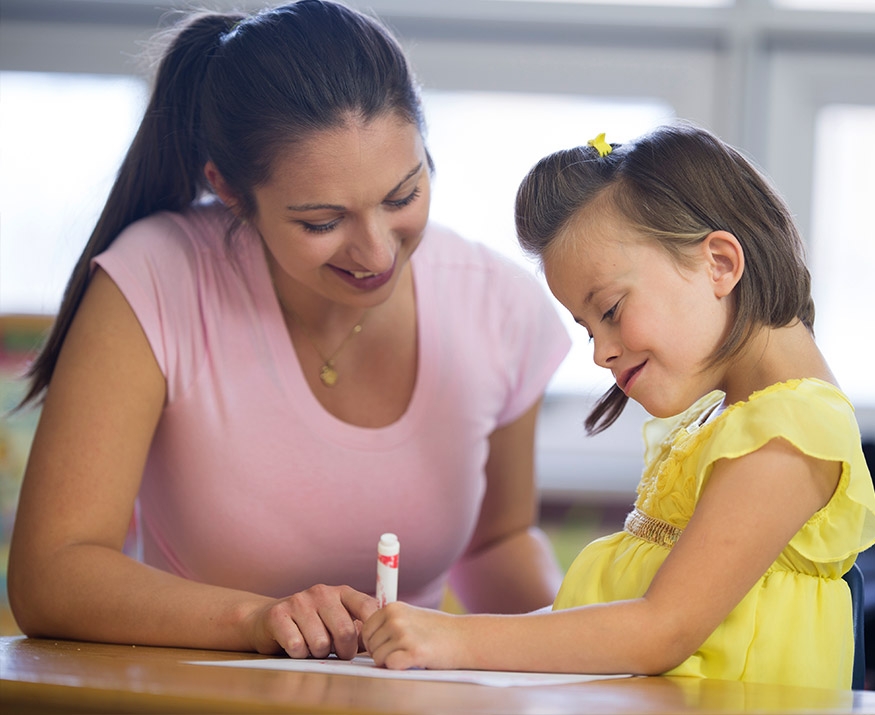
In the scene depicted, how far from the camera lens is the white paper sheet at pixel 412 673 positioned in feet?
2.85

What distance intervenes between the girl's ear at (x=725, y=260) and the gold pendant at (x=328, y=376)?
641 mm

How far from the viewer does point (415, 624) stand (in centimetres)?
94

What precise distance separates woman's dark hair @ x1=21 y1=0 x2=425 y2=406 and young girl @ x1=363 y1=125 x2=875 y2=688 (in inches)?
10.6

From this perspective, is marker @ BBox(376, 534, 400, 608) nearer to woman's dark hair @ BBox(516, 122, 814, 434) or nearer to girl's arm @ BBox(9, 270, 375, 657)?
girl's arm @ BBox(9, 270, 375, 657)

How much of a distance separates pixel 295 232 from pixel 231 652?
55 cm

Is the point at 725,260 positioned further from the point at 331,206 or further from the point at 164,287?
the point at 164,287

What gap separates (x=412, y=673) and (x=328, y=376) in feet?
2.33

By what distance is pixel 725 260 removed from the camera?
113 centimetres

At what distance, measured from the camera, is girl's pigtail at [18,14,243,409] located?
1449 millimetres

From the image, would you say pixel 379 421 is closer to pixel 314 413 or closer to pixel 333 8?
pixel 314 413

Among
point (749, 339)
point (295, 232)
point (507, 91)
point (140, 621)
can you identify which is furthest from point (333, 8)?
point (507, 91)

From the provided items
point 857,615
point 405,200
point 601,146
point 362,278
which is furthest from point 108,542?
point 857,615

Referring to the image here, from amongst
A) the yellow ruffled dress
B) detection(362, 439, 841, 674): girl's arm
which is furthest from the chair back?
detection(362, 439, 841, 674): girl's arm

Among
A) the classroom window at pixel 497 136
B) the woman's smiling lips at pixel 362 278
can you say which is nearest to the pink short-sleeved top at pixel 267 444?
the woman's smiling lips at pixel 362 278
